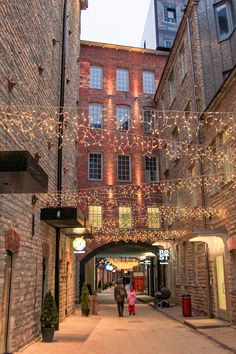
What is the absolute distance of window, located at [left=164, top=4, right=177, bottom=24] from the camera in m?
38.5

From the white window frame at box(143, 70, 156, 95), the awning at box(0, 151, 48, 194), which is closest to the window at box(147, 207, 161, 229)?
the white window frame at box(143, 70, 156, 95)

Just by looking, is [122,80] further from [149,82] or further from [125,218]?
[125,218]

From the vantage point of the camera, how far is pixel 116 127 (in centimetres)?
2784

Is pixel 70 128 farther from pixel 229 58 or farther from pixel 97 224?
pixel 97 224

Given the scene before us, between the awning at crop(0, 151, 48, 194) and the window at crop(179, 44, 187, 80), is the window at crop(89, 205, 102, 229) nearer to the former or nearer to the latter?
the window at crop(179, 44, 187, 80)

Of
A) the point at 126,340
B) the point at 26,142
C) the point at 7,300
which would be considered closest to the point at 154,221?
the point at 126,340

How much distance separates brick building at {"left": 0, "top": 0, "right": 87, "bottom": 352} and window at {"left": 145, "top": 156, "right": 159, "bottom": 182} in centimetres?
1417

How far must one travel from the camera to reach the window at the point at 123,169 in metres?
27.7

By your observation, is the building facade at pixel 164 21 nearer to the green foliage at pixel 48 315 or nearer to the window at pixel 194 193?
the window at pixel 194 193

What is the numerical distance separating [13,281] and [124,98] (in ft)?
73.3

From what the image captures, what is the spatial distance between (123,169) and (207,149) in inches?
487

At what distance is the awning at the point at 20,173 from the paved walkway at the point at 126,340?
4307 millimetres

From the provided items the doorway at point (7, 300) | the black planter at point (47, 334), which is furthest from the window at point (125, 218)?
the doorway at point (7, 300)

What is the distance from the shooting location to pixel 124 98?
29375 millimetres
